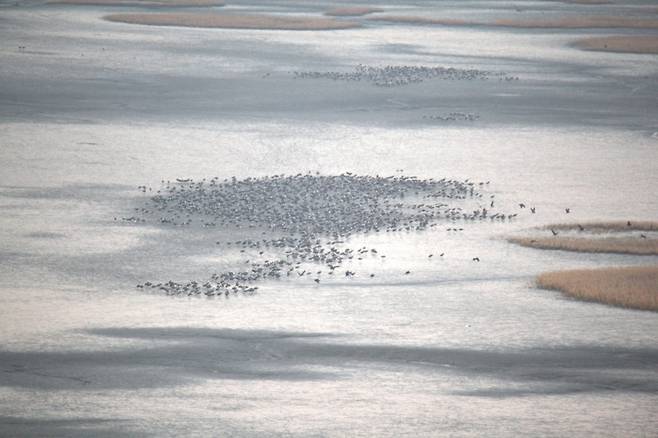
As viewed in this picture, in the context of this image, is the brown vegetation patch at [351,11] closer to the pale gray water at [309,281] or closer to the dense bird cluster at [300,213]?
the pale gray water at [309,281]

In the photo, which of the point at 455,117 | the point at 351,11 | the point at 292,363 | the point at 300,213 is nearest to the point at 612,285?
the point at 292,363

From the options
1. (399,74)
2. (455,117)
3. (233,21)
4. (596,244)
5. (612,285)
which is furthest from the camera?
(233,21)

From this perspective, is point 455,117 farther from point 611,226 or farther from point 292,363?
point 292,363

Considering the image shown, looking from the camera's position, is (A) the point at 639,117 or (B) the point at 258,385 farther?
(A) the point at 639,117

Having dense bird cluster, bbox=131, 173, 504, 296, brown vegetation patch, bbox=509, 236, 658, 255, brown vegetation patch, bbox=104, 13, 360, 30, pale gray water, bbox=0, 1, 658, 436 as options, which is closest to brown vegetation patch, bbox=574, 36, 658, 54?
pale gray water, bbox=0, 1, 658, 436

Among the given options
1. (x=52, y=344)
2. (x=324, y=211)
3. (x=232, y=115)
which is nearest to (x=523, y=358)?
(x=52, y=344)

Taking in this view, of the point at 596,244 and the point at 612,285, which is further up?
the point at 596,244

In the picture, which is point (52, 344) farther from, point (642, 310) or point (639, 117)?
point (639, 117)
